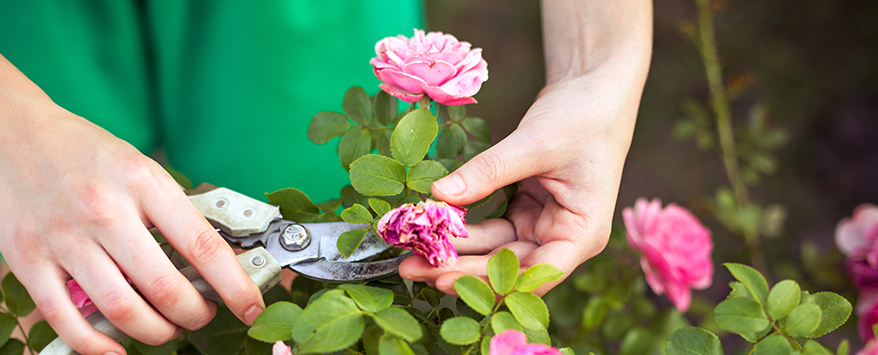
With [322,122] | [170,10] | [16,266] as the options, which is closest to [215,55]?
[170,10]

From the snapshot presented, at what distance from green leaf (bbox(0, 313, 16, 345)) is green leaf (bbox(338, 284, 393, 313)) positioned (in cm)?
50

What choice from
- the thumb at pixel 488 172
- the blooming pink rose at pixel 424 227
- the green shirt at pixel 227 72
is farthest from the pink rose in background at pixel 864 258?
the green shirt at pixel 227 72

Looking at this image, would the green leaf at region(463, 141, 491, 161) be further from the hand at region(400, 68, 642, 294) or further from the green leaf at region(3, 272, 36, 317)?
the green leaf at region(3, 272, 36, 317)

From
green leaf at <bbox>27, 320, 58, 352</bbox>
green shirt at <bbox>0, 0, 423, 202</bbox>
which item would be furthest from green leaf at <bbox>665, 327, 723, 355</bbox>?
green shirt at <bbox>0, 0, 423, 202</bbox>

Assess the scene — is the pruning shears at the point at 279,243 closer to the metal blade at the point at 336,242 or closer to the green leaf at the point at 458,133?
the metal blade at the point at 336,242

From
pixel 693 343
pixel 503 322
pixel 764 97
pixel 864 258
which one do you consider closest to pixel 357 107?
pixel 503 322

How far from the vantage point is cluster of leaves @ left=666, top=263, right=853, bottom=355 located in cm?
56

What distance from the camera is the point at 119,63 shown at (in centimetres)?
123

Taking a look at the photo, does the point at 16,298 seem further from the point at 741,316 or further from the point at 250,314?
the point at 741,316

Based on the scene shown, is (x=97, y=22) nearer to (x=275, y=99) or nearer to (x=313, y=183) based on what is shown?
(x=275, y=99)

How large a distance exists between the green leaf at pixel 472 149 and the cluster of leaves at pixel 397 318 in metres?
0.22

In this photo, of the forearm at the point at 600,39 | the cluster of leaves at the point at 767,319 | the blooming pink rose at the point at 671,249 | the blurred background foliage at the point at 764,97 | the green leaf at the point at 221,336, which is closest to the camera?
the cluster of leaves at the point at 767,319

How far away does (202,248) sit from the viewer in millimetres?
563

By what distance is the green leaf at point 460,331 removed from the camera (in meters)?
0.48
